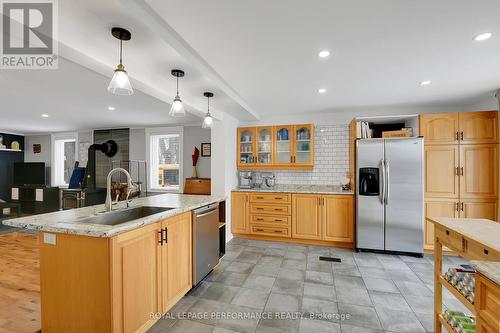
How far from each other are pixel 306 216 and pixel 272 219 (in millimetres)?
604

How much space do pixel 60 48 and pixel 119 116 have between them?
9.55 ft

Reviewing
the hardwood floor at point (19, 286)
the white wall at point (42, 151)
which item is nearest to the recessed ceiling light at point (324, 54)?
the hardwood floor at point (19, 286)

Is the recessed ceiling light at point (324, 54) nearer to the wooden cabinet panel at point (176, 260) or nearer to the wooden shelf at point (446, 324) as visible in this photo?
the wooden cabinet panel at point (176, 260)

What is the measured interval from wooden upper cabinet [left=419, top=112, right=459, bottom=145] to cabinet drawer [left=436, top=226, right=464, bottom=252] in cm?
223

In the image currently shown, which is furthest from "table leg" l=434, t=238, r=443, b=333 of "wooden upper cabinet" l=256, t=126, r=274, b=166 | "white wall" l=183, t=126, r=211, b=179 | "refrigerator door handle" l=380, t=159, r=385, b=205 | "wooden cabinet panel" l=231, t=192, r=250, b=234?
"white wall" l=183, t=126, r=211, b=179

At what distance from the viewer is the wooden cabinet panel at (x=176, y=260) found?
1.97m

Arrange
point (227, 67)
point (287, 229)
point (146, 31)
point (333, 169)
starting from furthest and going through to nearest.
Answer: point (333, 169)
point (287, 229)
point (227, 67)
point (146, 31)

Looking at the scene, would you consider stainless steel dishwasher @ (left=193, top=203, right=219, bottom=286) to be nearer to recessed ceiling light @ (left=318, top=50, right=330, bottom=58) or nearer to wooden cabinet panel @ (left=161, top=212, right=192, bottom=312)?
wooden cabinet panel @ (left=161, top=212, right=192, bottom=312)

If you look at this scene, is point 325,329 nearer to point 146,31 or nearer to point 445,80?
point 146,31

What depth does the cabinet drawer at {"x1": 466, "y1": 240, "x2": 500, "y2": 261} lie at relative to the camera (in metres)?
1.24

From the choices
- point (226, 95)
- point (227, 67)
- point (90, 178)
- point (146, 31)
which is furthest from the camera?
point (90, 178)

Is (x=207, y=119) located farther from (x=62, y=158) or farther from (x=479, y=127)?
(x=62, y=158)

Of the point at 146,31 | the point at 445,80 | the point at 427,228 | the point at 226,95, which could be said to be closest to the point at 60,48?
the point at 146,31

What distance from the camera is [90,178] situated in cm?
566
